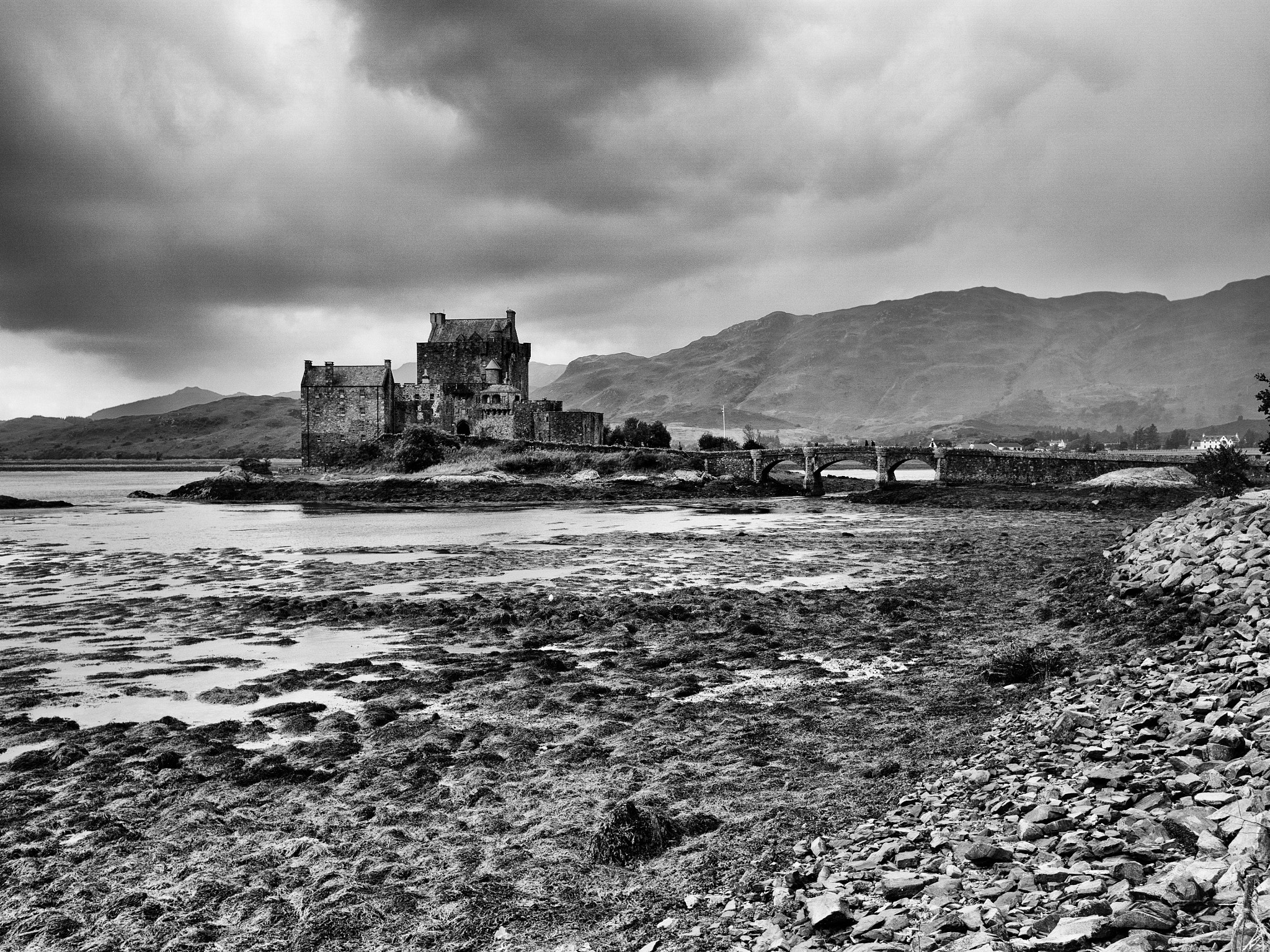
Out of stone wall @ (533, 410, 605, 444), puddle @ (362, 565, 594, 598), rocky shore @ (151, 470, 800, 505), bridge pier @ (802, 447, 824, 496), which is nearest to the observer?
puddle @ (362, 565, 594, 598)

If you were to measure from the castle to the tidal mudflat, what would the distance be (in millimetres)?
67409

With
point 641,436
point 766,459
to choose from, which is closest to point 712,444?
point 641,436

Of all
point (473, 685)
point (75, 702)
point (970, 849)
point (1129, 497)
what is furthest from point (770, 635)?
point (1129, 497)

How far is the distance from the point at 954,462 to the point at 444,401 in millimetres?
59448

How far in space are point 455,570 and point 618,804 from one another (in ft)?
74.6

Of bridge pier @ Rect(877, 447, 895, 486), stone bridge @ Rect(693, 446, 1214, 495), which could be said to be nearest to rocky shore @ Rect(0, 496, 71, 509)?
stone bridge @ Rect(693, 446, 1214, 495)

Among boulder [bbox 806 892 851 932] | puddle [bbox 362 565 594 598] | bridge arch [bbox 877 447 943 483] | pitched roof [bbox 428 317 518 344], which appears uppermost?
pitched roof [bbox 428 317 518 344]

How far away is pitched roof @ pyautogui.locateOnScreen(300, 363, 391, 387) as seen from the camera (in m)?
95.0

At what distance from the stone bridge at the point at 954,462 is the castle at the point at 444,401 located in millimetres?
20068

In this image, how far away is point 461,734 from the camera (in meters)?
11.2

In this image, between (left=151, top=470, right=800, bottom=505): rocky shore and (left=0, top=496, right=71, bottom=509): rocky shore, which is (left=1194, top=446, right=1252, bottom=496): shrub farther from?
(left=0, top=496, right=71, bottom=509): rocky shore

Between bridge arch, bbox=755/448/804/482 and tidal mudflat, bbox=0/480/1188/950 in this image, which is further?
bridge arch, bbox=755/448/804/482

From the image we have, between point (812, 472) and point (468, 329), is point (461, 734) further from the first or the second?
point (468, 329)

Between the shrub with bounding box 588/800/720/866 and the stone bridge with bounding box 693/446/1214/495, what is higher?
the stone bridge with bounding box 693/446/1214/495
